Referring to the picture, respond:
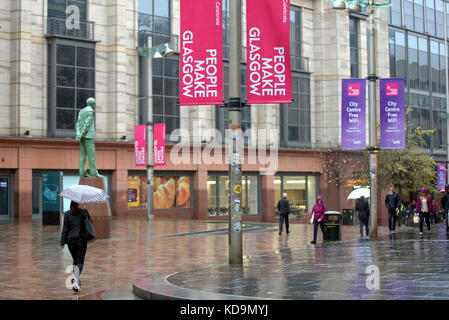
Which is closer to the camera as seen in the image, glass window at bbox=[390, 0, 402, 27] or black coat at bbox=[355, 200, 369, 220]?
black coat at bbox=[355, 200, 369, 220]

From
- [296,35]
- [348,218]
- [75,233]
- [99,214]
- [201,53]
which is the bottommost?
[348,218]

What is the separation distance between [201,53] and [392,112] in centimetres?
1049

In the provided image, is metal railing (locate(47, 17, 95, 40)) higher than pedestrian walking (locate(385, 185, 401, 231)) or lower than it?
higher

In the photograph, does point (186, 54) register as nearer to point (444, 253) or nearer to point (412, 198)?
point (444, 253)

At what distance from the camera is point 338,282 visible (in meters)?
10.9

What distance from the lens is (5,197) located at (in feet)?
116

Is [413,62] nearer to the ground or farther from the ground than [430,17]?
nearer to the ground

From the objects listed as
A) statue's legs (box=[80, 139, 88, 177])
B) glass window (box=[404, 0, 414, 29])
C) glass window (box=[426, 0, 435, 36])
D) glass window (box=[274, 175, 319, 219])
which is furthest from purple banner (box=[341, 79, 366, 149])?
glass window (box=[426, 0, 435, 36])

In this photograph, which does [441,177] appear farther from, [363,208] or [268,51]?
[268,51]

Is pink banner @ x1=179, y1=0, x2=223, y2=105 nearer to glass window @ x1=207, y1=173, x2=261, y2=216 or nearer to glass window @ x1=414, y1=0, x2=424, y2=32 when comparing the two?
glass window @ x1=207, y1=173, x2=261, y2=216

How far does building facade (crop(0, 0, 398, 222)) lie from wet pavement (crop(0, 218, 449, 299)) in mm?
12612

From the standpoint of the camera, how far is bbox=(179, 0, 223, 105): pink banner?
13.6m

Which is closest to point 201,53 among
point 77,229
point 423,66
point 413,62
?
point 77,229

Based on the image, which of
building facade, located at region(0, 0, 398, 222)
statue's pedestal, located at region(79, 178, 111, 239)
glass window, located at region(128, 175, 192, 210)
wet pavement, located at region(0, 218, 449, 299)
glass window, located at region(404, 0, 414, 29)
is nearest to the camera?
wet pavement, located at region(0, 218, 449, 299)
